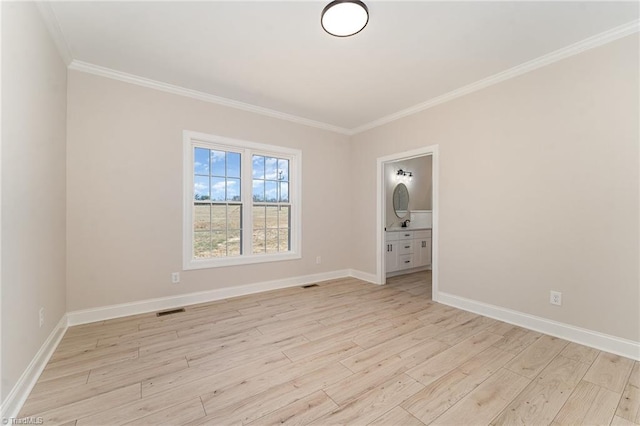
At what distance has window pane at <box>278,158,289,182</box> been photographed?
4.49 metres

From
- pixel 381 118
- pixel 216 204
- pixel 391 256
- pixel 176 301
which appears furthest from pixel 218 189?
pixel 391 256

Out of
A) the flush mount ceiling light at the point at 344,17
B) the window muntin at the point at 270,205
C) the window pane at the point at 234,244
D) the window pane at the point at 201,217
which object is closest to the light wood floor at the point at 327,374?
the window pane at the point at 234,244

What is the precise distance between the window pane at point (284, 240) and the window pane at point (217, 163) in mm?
1325

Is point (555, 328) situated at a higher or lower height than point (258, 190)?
lower

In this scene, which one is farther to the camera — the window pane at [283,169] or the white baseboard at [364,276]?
the white baseboard at [364,276]

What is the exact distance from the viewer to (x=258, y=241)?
4.23 m

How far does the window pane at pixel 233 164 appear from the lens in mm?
3967

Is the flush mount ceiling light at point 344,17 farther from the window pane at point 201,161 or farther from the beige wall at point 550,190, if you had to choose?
the window pane at point 201,161

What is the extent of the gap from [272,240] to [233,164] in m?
1.32

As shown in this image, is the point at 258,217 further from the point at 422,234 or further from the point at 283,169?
the point at 422,234

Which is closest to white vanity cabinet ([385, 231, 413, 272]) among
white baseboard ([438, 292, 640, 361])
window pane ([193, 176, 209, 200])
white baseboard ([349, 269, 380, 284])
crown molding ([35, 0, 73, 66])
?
white baseboard ([349, 269, 380, 284])

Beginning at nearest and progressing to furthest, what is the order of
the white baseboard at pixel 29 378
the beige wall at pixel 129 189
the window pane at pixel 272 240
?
the white baseboard at pixel 29 378 → the beige wall at pixel 129 189 → the window pane at pixel 272 240

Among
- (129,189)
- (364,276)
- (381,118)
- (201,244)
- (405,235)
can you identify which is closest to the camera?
(129,189)

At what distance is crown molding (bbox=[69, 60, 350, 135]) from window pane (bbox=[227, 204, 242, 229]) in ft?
4.74
